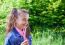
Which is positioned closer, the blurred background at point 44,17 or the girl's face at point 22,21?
the girl's face at point 22,21

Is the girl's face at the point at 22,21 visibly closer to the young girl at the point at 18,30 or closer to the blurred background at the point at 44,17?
the young girl at the point at 18,30

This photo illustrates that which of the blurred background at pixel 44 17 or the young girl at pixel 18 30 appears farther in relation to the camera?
the blurred background at pixel 44 17

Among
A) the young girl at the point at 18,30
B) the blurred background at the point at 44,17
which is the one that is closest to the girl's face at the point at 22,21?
the young girl at the point at 18,30

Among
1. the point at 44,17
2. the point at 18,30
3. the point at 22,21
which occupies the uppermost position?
the point at 22,21

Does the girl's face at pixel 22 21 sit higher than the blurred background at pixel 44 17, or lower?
higher

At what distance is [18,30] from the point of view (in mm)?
4172

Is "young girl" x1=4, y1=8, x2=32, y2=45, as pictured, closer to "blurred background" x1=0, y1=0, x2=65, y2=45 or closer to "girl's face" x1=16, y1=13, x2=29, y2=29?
"girl's face" x1=16, y1=13, x2=29, y2=29

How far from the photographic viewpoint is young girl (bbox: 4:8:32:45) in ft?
13.6

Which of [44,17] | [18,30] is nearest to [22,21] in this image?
[18,30]

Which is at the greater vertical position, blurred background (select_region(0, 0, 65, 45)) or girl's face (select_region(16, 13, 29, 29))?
girl's face (select_region(16, 13, 29, 29))

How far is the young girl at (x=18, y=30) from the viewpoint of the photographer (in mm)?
4148

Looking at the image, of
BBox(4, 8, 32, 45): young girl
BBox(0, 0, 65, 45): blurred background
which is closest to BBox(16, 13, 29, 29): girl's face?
BBox(4, 8, 32, 45): young girl

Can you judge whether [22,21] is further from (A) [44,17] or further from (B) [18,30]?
(A) [44,17]

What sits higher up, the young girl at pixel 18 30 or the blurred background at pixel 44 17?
the young girl at pixel 18 30
